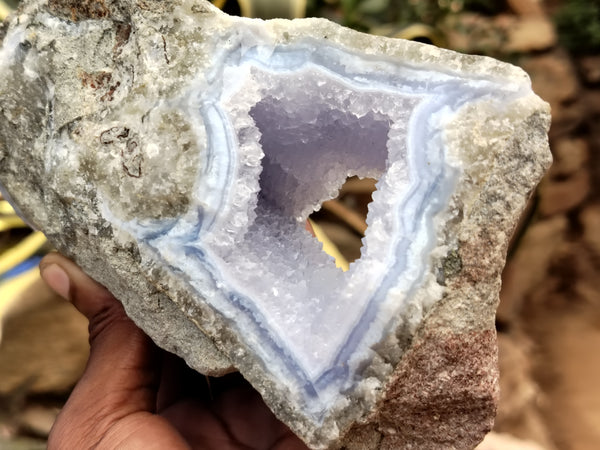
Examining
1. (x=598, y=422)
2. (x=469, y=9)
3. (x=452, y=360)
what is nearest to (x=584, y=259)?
(x=598, y=422)

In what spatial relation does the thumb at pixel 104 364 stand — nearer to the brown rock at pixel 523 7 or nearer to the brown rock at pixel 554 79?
the brown rock at pixel 554 79

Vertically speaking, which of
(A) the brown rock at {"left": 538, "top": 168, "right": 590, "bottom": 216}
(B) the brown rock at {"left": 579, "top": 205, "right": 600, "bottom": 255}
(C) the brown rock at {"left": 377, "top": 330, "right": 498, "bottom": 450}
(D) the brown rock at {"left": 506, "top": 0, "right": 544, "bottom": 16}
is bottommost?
(B) the brown rock at {"left": 579, "top": 205, "right": 600, "bottom": 255}

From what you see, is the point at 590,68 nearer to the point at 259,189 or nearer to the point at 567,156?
the point at 567,156

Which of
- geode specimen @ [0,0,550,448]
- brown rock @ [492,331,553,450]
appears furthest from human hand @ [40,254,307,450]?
brown rock @ [492,331,553,450]

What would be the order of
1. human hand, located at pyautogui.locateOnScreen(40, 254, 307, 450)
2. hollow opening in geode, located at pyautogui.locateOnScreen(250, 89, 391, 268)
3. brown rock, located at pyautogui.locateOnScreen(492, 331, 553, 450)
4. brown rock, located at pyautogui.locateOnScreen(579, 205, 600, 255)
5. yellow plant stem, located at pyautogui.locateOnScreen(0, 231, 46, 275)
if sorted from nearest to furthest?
1. hollow opening in geode, located at pyautogui.locateOnScreen(250, 89, 391, 268)
2. human hand, located at pyautogui.locateOnScreen(40, 254, 307, 450)
3. yellow plant stem, located at pyautogui.locateOnScreen(0, 231, 46, 275)
4. brown rock, located at pyautogui.locateOnScreen(492, 331, 553, 450)
5. brown rock, located at pyautogui.locateOnScreen(579, 205, 600, 255)

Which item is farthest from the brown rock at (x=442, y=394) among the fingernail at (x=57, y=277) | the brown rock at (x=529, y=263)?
the brown rock at (x=529, y=263)

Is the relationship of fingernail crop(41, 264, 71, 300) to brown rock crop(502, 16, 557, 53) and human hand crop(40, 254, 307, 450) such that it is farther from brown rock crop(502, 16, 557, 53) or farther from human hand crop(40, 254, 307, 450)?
brown rock crop(502, 16, 557, 53)

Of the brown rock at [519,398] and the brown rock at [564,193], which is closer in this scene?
the brown rock at [519,398]
